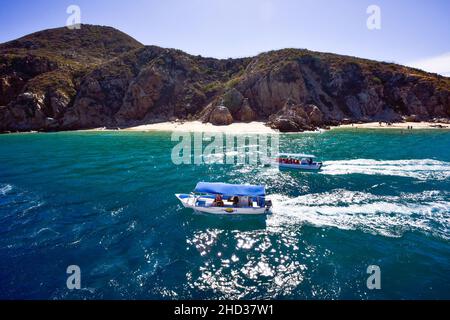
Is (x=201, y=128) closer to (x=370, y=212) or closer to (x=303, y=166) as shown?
(x=303, y=166)

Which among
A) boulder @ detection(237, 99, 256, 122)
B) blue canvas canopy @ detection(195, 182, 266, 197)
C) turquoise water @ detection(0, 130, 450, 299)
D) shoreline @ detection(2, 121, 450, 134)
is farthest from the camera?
boulder @ detection(237, 99, 256, 122)

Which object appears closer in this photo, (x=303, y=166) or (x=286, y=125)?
(x=303, y=166)

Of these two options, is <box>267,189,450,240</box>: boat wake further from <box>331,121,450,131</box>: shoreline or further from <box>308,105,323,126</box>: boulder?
<box>331,121,450,131</box>: shoreline

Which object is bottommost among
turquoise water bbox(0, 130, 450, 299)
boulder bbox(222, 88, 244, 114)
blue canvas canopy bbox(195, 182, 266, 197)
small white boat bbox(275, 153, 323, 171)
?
turquoise water bbox(0, 130, 450, 299)

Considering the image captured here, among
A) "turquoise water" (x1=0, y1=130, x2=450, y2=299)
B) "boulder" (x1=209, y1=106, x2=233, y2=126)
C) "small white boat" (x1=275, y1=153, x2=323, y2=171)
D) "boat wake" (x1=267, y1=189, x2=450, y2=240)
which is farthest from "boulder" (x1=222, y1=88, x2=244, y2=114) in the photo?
"boat wake" (x1=267, y1=189, x2=450, y2=240)

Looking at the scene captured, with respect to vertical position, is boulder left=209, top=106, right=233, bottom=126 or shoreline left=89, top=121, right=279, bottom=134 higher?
boulder left=209, top=106, right=233, bottom=126

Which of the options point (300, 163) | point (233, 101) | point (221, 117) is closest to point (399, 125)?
point (233, 101)
